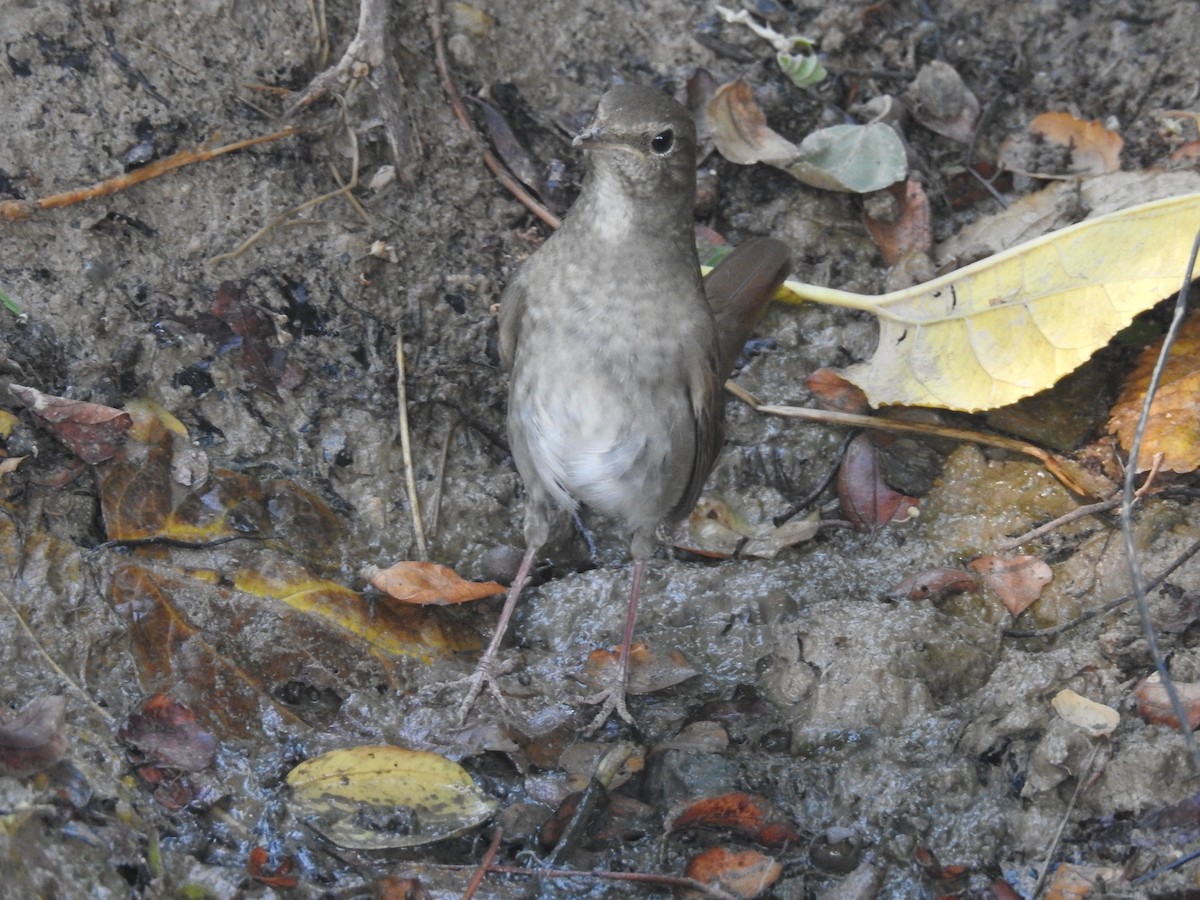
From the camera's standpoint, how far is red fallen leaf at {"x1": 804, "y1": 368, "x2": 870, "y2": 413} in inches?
174

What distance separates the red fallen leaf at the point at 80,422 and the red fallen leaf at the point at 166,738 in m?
0.73

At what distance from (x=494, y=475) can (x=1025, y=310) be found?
184cm

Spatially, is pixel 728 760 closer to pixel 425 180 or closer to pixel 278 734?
pixel 278 734

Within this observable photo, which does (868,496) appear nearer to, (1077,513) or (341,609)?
(1077,513)

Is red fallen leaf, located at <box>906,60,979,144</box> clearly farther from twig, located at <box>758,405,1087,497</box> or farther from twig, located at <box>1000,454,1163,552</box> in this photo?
twig, located at <box>1000,454,1163,552</box>

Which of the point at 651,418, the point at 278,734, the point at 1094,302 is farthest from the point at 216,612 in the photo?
the point at 1094,302

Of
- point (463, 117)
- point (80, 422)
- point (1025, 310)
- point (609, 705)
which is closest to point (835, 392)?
point (1025, 310)

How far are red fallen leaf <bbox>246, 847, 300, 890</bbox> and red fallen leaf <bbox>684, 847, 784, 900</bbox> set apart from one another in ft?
3.11

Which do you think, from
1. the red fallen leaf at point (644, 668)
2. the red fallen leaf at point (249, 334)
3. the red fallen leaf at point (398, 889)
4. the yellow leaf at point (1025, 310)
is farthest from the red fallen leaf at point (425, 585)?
the yellow leaf at point (1025, 310)

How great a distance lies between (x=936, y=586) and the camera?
390cm

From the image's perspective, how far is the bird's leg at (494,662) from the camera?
3.55 m

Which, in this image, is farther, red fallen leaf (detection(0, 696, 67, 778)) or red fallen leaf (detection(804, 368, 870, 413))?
red fallen leaf (detection(804, 368, 870, 413))

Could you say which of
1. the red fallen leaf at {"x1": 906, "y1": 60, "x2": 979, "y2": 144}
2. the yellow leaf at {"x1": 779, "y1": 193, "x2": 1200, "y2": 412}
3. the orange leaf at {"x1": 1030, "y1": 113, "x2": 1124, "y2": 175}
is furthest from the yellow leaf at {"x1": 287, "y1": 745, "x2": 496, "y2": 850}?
the orange leaf at {"x1": 1030, "y1": 113, "x2": 1124, "y2": 175}

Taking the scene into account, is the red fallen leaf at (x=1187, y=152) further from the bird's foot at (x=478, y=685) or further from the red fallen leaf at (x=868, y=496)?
the bird's foot at (x=478, y=685)
